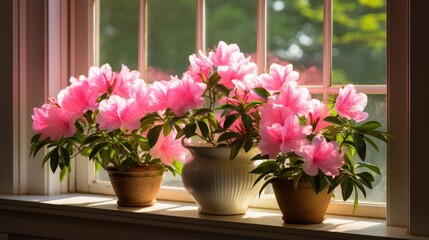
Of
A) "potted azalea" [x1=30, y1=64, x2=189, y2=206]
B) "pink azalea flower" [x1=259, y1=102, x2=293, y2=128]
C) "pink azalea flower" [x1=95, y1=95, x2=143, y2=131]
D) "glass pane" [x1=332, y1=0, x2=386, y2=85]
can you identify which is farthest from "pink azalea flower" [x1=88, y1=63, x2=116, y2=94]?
"glass pane" [x1=332, y1=0, x2=386, y2=85]

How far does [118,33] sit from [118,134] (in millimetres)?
436

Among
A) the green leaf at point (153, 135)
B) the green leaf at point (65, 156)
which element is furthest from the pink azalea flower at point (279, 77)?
the green leaf at point (65, 156)

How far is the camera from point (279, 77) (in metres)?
1.89

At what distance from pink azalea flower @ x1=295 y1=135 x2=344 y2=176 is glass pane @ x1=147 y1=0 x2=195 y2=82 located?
670 millimetres

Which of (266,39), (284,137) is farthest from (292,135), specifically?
(266,39)

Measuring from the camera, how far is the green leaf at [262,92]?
6.15 feet

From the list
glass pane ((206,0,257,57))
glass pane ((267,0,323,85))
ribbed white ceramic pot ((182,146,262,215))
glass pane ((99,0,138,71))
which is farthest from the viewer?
glass pane ((99,0,138,71))

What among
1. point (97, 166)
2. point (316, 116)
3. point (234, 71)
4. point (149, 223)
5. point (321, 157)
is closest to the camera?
point (321, 157)

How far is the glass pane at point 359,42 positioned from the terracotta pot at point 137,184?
608mm

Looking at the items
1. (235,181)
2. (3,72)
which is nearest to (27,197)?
(3,72)

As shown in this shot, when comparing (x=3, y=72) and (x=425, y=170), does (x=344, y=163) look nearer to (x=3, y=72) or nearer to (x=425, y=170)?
(x=425, y=170)

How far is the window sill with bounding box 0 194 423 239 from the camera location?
71.9 inches

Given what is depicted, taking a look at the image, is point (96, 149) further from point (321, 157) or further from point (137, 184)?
point (321, 157)

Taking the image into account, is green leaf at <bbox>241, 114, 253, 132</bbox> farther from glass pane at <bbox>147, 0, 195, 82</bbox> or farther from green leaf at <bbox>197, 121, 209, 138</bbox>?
glass pane at <bbox>147, 0, 195, 82</bbox>
